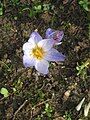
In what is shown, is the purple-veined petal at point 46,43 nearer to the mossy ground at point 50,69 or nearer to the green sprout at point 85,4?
the mossy ground at point 50,69

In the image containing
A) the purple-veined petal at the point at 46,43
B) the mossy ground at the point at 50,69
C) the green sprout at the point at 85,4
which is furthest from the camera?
the green sprout at the point at 85,4

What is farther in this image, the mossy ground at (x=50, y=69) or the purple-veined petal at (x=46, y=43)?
the mossy ground at (x=50, y=69)

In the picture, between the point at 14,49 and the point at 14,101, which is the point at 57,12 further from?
the point at 14,101

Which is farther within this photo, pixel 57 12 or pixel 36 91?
pixel 57 12

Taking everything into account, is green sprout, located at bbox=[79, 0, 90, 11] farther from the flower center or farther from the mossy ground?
the flower center

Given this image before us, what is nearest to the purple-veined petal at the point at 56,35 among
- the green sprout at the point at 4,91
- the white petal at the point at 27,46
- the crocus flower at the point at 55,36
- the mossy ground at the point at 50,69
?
the crocus flower at the point at 55,36

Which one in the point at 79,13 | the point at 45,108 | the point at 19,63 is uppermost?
the point at 79,13

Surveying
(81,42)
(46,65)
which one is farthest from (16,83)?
(81,42)
